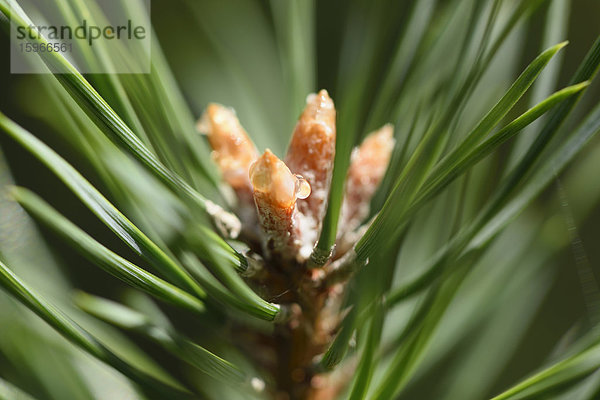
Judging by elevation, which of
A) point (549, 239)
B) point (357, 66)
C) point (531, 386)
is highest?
point (357, 66)

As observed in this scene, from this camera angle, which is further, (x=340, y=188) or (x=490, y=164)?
(x=490, y=164)

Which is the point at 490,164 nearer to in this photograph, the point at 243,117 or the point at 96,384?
the point at 243,117

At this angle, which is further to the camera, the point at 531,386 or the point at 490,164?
the point at 490,164

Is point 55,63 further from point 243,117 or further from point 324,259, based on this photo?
point 243,117

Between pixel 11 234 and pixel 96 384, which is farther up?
pixel 11 234

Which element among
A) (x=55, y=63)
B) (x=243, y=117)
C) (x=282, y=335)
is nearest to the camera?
(x=55, y=63)

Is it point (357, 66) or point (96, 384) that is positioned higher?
point (357, 66)

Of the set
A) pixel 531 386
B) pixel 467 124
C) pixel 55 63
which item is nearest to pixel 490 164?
pixel 467 124

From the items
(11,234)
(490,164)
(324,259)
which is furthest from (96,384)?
(490,164)

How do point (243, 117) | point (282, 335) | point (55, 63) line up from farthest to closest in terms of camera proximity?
point (243, 117)
point (282, 335)
point (55, 63)
